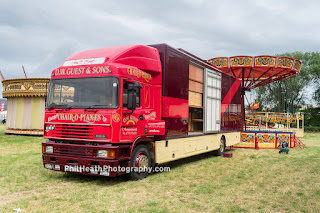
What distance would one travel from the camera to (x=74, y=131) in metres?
6.88

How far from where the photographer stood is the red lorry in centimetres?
664

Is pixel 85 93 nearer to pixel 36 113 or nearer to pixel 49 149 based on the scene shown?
pixel 49 149

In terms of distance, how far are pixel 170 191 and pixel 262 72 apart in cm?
1627

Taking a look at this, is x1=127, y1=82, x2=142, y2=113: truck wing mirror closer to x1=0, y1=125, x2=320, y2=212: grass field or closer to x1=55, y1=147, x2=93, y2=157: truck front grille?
x1=55, y1=147, x2=93, y2=157: truck front grille

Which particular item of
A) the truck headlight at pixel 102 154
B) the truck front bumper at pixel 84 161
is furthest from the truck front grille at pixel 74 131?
the truck headlight at pixel 102 154

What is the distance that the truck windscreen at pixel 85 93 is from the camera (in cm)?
667

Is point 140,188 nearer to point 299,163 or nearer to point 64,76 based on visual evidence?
point 64,76

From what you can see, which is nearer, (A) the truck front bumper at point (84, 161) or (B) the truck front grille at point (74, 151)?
(A) the truck front bumper at point (84, 161)

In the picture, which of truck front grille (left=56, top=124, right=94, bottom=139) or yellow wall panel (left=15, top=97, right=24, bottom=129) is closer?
truck front grille (left=56, top=124, right=94, bottom=139)

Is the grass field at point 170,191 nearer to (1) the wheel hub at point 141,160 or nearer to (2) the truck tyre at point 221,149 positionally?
(1) the wheel hub at point 141,160

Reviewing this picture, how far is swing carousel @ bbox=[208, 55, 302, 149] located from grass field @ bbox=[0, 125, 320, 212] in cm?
685

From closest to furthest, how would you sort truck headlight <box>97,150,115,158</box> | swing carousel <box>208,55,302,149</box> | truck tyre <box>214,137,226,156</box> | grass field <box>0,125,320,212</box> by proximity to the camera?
1. grass field <box>0,125,320,212</box>
2. truck headlight <box>97,150,115,158</box>
3. truck tyre <box>214,137,226,156</box>
4. swing carousel <box>208,55,302,149</box>

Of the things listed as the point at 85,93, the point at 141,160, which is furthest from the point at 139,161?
the point at 85,93

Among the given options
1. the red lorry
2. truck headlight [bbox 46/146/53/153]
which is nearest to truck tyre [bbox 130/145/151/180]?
the red lorry
